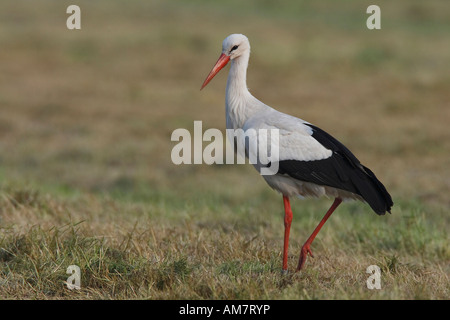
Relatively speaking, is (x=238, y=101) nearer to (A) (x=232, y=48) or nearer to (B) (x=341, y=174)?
(A) (x=232, y=48)

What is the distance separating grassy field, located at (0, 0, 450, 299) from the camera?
446 centimetres

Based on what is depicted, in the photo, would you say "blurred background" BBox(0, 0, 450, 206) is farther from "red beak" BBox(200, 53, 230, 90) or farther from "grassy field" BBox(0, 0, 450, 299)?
"red beak" BBox(200, 53, 230, 90)

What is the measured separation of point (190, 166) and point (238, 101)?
5.45 metres

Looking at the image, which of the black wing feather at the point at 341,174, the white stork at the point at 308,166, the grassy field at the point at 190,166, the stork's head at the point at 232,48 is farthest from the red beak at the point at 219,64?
the grassy field at the point at 190,166

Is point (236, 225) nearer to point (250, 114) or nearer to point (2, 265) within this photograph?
point (250, 114)

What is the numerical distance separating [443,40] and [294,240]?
20278 mm

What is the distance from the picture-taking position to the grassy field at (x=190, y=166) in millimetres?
4465

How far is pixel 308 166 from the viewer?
4820mm

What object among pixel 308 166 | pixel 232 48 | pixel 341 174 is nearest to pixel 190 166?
pixel 232 48

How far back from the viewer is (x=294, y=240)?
6.19 meters

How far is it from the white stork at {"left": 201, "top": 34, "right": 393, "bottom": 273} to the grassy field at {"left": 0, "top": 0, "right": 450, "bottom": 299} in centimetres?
48

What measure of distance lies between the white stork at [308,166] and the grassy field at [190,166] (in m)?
0.48

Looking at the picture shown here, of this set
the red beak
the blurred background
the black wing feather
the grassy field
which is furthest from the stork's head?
the blurred background
